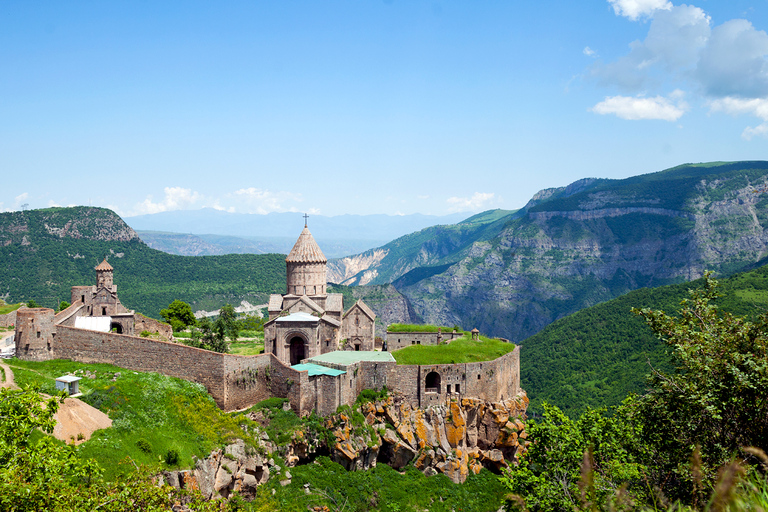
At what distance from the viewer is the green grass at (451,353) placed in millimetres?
42719

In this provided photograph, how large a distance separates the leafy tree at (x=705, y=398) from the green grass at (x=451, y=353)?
22.8m

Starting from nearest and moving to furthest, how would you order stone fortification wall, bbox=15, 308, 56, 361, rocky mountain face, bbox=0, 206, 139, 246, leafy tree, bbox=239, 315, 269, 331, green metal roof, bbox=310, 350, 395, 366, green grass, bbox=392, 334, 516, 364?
stone fortification wall, bbox=15, 308, 56, 361 → green metal roof, bbox=310, 350, 395, 366 → green grass, bbox=392, 334, 516, 364 → leafy tree, bbox=239, 315, 269, 331 → rocky mountain face, bbox=0, 206, 139, 246

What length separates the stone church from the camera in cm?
4181

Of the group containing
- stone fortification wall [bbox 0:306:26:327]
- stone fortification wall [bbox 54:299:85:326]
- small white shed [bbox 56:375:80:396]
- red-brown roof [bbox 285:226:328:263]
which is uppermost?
red-brown roof [bbox 285:226:328:263]

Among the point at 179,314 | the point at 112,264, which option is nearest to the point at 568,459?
the point at 179,314

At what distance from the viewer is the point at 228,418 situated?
3164 cm

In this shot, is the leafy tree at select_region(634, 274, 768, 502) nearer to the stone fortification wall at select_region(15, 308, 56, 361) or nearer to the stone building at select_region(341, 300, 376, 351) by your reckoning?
the stone building at select_region(341, 300, 376, 351)

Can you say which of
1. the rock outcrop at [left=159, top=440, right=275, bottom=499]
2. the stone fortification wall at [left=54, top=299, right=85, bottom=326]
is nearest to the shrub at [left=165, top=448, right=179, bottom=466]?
the rock outcrop at [left=159, top=440, right=275, bottom=499]

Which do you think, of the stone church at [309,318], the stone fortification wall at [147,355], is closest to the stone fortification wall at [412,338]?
the stone church at [309,318]

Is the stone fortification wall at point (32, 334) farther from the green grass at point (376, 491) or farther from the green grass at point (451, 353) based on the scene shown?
the green grass at point (451, 353)

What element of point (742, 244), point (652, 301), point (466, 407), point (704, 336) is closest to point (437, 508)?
point (466, 407)

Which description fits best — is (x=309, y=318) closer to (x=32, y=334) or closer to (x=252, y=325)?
(x=32, y=334)

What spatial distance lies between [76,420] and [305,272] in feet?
90.7

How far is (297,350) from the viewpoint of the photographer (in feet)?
141
